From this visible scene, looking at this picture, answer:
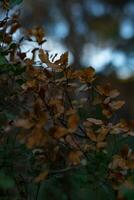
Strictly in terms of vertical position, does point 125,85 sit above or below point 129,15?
below

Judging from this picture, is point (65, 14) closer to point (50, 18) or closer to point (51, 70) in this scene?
point (50, 18)

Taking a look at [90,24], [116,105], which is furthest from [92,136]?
[90,24]

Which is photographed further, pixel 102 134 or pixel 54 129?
pixel 102 134

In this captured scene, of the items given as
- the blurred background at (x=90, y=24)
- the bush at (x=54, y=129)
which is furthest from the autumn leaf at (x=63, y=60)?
the blurred background at (x=90, y=24)

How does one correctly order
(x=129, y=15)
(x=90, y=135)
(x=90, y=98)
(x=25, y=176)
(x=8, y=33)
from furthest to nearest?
(x=129, y=15), (x=8, y=33), (x=90, y=98), (x=25, y=176), (x=90, y=135)

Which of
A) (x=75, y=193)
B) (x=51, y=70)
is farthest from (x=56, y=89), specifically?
(x=75, y=193)

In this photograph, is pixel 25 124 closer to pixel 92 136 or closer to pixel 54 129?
pixel 54 129

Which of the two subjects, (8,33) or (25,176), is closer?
(25,176)

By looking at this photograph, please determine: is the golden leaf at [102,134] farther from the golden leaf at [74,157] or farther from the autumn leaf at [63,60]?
the autumn leaf at [63,60]
